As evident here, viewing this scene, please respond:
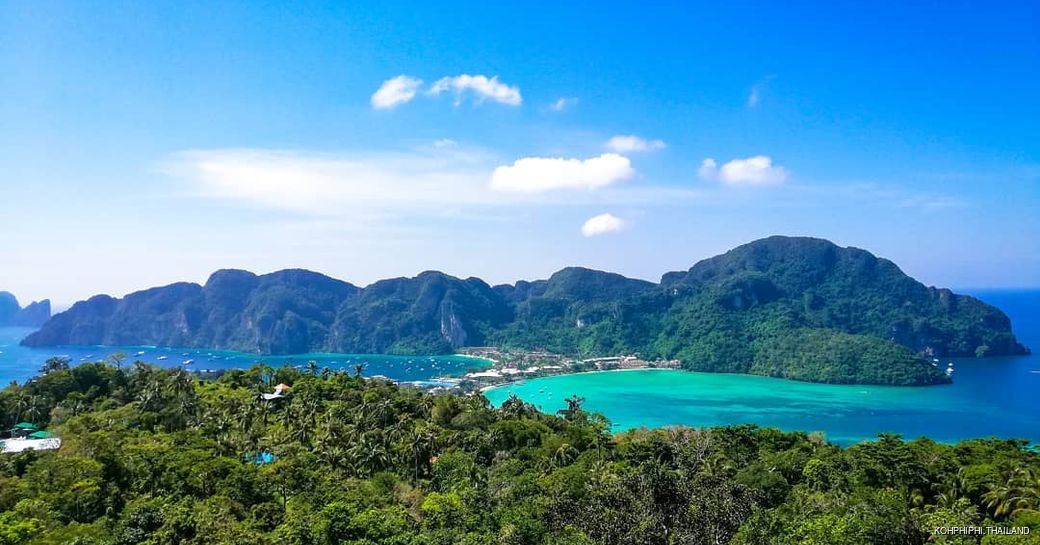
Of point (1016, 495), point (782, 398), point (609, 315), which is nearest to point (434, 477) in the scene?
point (1016, 495)

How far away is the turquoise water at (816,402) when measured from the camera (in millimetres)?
65875

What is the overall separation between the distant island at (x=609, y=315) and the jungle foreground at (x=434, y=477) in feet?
302

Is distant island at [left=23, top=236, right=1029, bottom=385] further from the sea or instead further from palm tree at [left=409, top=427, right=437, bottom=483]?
palm tree at [left=409, top=427, right=437, bottom=483]

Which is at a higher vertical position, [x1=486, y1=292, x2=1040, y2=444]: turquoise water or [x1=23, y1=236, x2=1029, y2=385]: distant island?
[x1=23, y1=236, x2=1029, y2=385]: distant island

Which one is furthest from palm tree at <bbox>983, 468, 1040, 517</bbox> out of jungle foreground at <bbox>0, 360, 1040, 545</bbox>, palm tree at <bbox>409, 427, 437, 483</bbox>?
palm tree at <bbox>409, 427, 437, 483</bbox>

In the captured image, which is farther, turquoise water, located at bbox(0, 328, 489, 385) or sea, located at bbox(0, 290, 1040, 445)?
turquoise water, located at bbox(0, 328, 489, 385)

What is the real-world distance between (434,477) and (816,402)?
73.2 m

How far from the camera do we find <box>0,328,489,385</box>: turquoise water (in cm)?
11126

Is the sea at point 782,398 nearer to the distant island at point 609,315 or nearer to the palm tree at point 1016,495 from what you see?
the distant island at point 609,315

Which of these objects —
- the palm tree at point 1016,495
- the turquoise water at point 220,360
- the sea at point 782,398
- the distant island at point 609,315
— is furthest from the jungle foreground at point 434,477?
the distant island at point 609,315

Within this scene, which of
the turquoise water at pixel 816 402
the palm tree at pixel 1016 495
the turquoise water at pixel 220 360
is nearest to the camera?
the palm tree at pixel 1016 495

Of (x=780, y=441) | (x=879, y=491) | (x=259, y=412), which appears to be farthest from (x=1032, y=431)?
(x=259, y=412)

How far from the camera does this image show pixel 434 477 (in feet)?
87.7

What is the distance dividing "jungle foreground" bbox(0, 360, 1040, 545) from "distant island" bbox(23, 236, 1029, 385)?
9218 centimetres
